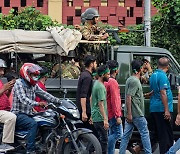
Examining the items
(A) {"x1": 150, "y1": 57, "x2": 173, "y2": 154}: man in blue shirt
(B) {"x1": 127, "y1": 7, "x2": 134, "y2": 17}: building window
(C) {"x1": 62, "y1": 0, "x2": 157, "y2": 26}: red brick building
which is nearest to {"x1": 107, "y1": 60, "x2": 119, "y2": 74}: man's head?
(A) {"x1": 150, "y1": 57, "x2": 173, "y2": 154}: man in blue shirt

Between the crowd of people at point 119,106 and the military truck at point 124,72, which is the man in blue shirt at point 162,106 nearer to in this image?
the crowd of people at point 119,106

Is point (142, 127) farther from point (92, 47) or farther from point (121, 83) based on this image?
point (92, 47)

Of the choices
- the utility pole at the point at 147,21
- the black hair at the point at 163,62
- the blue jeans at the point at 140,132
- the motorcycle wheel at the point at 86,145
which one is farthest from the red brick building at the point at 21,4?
the motorcycle wheel at the point at 86,145

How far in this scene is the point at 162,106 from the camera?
998cm

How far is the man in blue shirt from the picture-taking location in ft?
32.5

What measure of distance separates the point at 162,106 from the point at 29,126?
7.97 ft

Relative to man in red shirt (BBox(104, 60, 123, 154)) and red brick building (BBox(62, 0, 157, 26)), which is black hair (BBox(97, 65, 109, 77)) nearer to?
man in red shirt (BBox(104, 60, 123, 154))

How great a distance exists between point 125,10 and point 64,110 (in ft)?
39.7

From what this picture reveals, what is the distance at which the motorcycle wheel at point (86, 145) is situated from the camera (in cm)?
860

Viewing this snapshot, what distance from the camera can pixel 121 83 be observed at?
1082 cm

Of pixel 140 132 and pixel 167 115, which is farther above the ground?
pixel 167 115

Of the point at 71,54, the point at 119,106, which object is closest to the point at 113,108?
the point at 119,106

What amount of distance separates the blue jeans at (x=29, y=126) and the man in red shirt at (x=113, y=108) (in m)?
1.41

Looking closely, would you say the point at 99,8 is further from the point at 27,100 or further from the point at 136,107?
the point at 27,100
